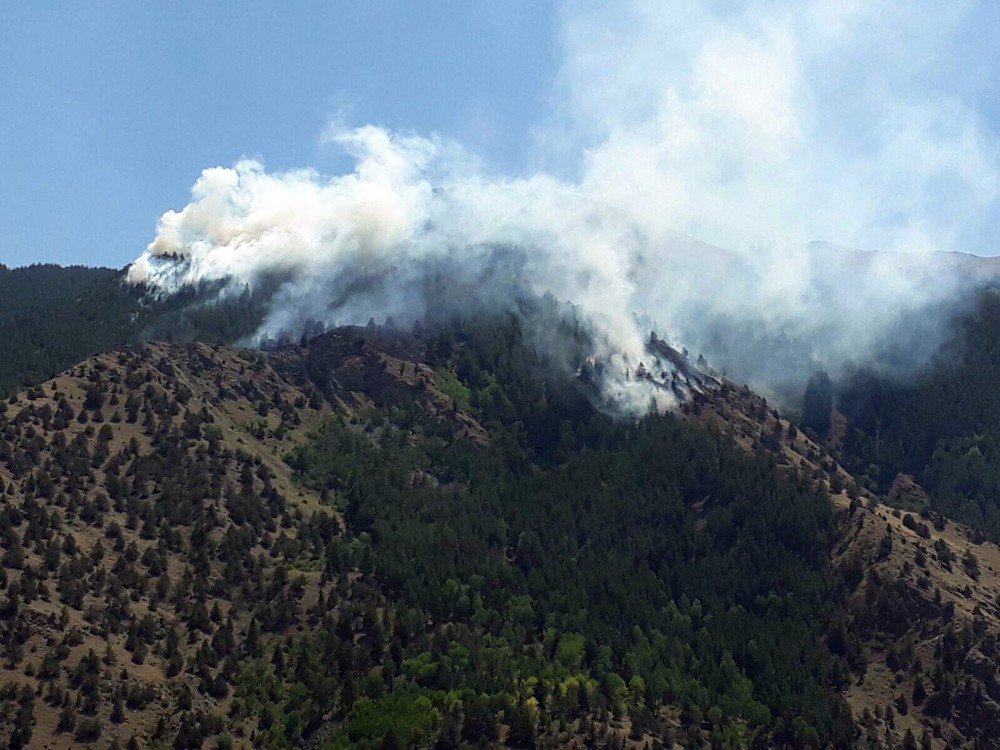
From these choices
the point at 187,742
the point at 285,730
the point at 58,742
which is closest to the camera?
the point at 58,742

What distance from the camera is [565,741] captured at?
19550cm

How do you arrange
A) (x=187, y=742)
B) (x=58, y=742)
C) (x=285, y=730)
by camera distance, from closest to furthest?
(x=58, y=742), (x=187, y=742), (x=285, y=730)

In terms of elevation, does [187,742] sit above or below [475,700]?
below

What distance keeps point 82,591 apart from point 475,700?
2518 inches

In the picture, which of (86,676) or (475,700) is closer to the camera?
(86,676)

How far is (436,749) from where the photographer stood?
627 feet

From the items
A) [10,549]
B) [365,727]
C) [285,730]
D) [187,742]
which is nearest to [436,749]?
[365,727]

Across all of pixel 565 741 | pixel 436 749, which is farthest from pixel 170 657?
pixel 565 741

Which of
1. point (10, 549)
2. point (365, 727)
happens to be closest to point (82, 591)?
point (10, 549)

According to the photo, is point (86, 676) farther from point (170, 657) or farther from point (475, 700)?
point (475, 700)

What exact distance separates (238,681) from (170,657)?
11172 millimetres

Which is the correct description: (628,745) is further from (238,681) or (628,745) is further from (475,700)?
(238,681)

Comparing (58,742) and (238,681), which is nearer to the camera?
(58,742)

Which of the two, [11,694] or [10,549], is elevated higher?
[10,549]
